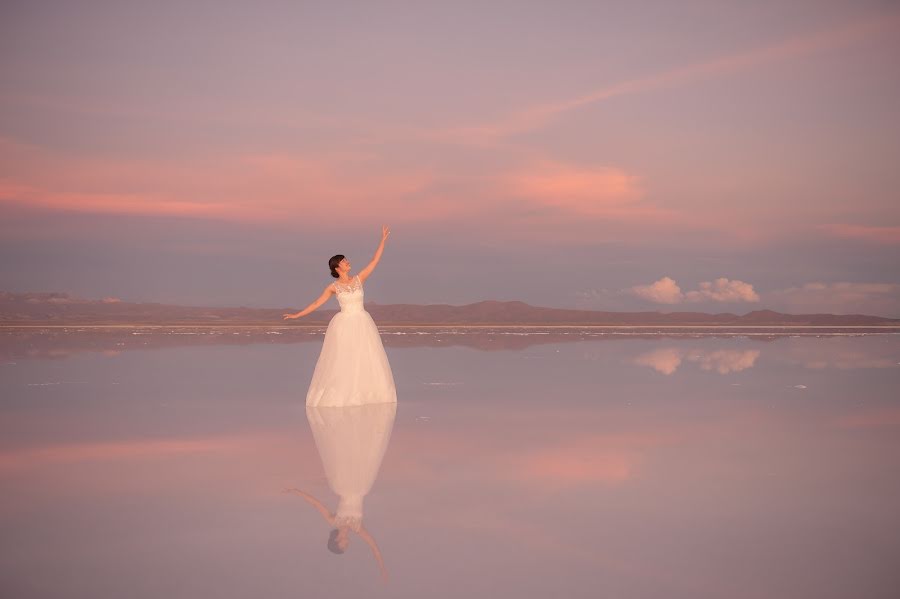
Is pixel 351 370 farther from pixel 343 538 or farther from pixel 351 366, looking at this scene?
pixel 343 538

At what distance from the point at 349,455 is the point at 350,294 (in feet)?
16.1

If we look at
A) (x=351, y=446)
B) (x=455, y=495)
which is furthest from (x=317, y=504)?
(x=351, y=446)

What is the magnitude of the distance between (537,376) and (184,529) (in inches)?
450

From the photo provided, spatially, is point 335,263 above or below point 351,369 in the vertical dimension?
above

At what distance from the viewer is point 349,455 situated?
24.4 feet

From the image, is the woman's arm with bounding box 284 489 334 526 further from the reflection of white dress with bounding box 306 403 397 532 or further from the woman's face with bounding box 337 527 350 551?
the woman's face with bounding box 337 527 350 551

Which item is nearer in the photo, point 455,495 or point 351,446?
point 455,495

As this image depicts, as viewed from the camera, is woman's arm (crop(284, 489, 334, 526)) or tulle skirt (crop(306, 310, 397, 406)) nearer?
woman's arm (crop(284, 489, 334, 526))

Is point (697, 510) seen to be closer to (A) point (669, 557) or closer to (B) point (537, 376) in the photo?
(A) point (669, 557)

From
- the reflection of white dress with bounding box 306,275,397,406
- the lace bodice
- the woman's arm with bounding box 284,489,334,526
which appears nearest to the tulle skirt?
the reflection of white dress with bounding box 306,275,397,406

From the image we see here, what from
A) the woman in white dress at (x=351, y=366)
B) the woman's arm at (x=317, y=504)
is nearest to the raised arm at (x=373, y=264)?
the woman in white dress at (x=351, y=366)

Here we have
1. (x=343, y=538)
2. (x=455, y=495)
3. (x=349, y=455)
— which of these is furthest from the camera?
(x=349, y=455)

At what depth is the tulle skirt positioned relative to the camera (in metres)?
11.2

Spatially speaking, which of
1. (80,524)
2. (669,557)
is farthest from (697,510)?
(80,524)
